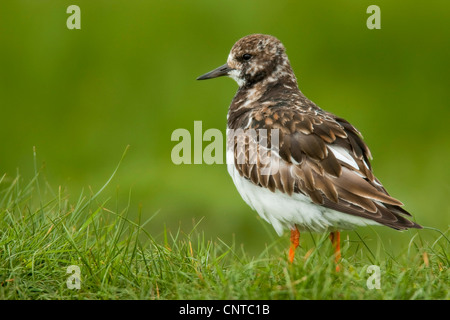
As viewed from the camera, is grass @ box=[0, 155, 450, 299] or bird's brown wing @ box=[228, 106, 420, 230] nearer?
grass @ box=[0, 155, 450, 299]

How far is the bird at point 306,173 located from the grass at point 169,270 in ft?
1.17

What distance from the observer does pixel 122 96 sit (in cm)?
Answer: 1530

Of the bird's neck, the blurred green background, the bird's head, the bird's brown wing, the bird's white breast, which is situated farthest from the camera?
the blurred green background

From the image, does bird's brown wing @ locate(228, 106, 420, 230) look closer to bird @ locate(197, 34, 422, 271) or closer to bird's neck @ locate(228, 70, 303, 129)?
bird @ locate(197, 34, 422, 271)

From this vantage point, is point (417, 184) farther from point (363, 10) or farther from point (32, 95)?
point (32, 95)

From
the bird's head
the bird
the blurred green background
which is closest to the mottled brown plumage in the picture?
the bird

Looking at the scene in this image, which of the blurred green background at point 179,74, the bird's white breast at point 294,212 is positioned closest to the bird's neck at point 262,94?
the bird's white breast at point 294,212

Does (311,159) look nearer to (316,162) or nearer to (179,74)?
(316,162)

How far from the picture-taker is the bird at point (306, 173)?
21.8 ft

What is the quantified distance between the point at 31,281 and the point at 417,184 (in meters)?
9.35

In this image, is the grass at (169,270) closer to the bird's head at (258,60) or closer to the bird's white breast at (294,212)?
the bird's white breast at (294,212)

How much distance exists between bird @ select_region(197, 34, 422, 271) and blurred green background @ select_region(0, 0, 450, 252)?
A: 7027 millimetres

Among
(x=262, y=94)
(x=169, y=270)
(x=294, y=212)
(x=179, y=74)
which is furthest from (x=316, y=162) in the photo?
(x=179, y=74)

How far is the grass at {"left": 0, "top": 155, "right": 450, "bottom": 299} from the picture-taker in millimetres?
5688
